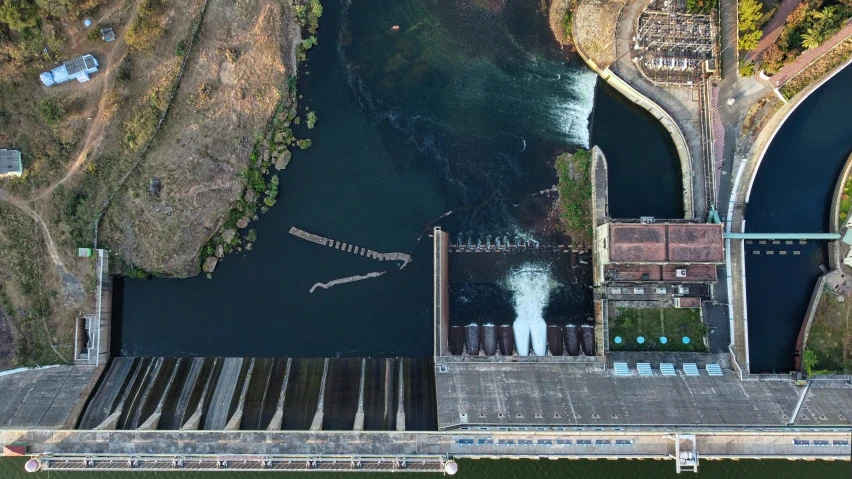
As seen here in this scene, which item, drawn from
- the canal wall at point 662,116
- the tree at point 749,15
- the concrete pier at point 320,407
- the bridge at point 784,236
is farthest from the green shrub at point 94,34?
the bridge at point 784,236

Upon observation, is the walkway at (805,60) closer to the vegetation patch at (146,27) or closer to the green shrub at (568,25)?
the green shrub at (568,25)

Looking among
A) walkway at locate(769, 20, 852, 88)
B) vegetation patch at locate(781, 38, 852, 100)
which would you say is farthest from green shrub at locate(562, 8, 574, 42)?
vegetation patch at locate(781, 38, 852, 100)

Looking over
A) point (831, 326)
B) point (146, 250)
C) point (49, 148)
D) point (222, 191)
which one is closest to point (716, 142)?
point (831, 326)

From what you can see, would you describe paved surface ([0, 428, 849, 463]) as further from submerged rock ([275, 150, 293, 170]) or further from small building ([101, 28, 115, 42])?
small building ([101, 28, 115, 42])

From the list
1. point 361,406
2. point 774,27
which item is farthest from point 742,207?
point 361,406

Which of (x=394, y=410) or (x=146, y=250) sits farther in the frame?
(x=146, y=250)

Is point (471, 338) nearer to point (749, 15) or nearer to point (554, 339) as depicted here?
point (554, 339)

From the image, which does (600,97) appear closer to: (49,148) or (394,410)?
(394,410)
